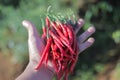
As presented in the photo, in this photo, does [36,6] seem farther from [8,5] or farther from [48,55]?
[48,55]

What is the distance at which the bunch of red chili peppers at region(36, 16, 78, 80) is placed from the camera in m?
2.70

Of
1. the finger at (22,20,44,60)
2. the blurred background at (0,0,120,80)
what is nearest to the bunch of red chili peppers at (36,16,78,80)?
the finger at (22,20,44,60)

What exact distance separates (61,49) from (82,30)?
7.96 feet

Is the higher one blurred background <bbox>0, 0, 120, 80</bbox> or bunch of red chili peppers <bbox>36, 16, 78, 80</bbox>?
bunch of red chili peppers <bbox>36, 16, 78, 80</bbox>

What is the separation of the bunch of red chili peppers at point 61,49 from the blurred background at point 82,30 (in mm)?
2014

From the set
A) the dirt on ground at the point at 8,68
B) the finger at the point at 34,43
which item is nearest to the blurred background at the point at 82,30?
the dirt on ground at the point at 8,68

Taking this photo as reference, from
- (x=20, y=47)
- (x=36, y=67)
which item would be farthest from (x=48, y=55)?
(x=20, y=47)

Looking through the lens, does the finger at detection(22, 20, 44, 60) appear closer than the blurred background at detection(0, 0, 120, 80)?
Yes

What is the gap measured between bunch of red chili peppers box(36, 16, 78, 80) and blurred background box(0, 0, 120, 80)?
6.61ft

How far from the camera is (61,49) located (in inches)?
106

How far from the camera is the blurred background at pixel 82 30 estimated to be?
500 cm

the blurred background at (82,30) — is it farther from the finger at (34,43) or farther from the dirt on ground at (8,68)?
the finger at (34,43)

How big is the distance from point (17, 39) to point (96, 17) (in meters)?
0.97

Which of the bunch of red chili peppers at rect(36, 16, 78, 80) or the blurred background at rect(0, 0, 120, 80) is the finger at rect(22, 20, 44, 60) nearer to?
the bunch of red chili peppers at rect(36, 16, 78, 80)
